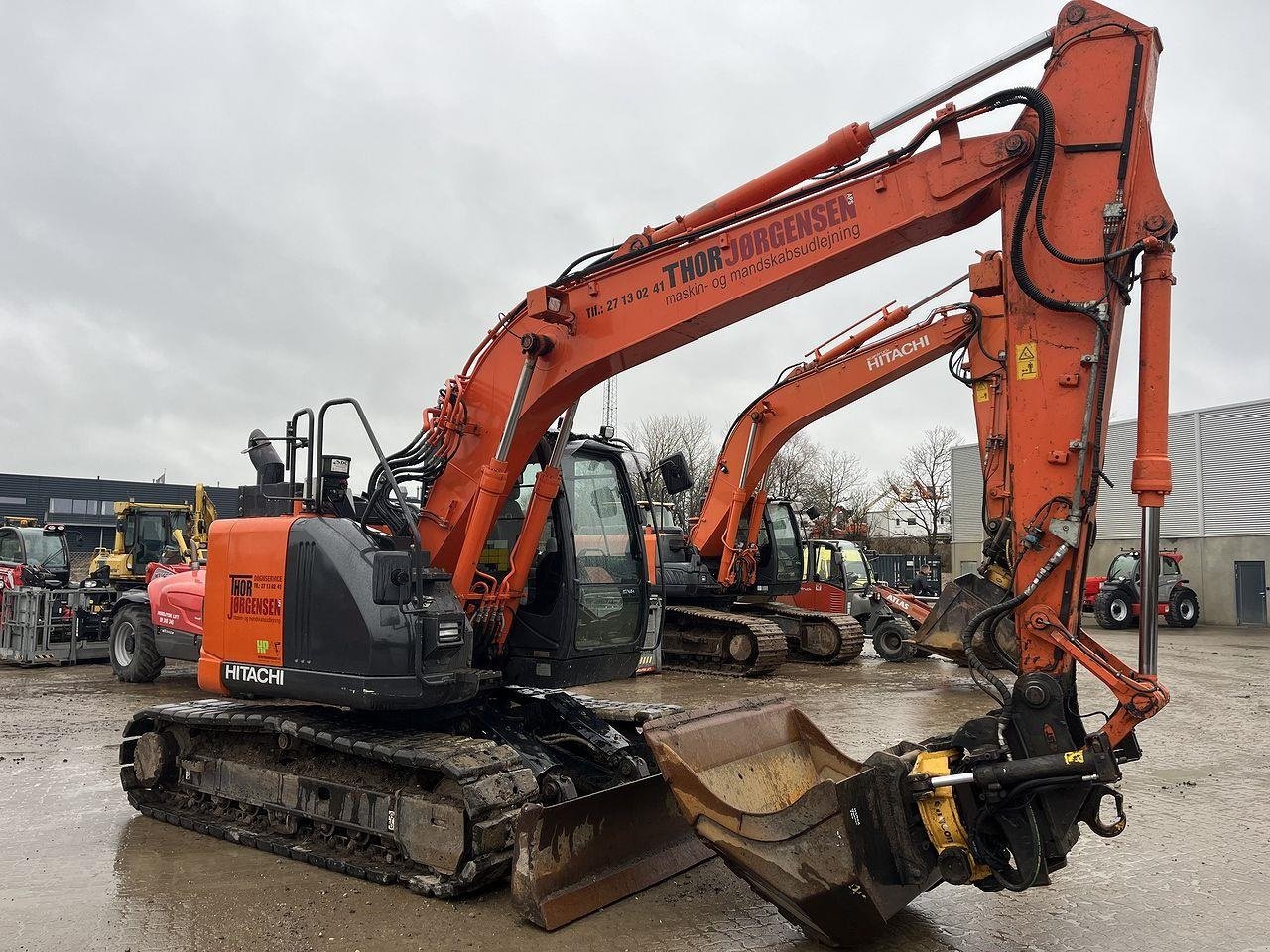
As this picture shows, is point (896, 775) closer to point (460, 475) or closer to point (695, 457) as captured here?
point (460, 475)

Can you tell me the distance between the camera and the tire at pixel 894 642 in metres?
16.3

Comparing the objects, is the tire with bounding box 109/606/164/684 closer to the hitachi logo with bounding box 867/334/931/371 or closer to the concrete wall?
the hitachi logo with bounding box 867/334/931/371

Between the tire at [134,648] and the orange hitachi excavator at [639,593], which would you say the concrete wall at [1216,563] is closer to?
the tire at [134,648]

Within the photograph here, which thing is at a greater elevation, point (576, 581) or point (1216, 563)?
point (576, 581)

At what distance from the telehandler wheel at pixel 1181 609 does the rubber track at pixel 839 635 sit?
44.3 ft

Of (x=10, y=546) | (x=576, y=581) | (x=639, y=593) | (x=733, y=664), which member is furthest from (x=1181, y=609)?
(x=10, y=546)

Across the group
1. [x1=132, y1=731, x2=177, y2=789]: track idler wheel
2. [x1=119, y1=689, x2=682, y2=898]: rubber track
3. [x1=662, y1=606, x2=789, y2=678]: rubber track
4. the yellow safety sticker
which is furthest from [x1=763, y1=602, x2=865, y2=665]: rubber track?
the yellow safety sticker

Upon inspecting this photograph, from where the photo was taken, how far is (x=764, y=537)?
15.8 meters

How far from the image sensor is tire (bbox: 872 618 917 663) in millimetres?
16312

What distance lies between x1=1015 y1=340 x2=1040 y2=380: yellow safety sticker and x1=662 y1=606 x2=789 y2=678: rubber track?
32.6 feet

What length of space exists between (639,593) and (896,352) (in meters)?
7.27

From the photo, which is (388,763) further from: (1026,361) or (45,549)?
(45,549)

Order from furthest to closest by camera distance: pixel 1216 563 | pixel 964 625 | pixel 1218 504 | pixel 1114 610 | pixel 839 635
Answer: pixel 1218 504
pixel 1216 563
pixel 1114 610
pixel 839 635
pixel 964 625

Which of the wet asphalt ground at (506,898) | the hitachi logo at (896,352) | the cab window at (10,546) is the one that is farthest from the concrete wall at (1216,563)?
the cab window at (10,546)
